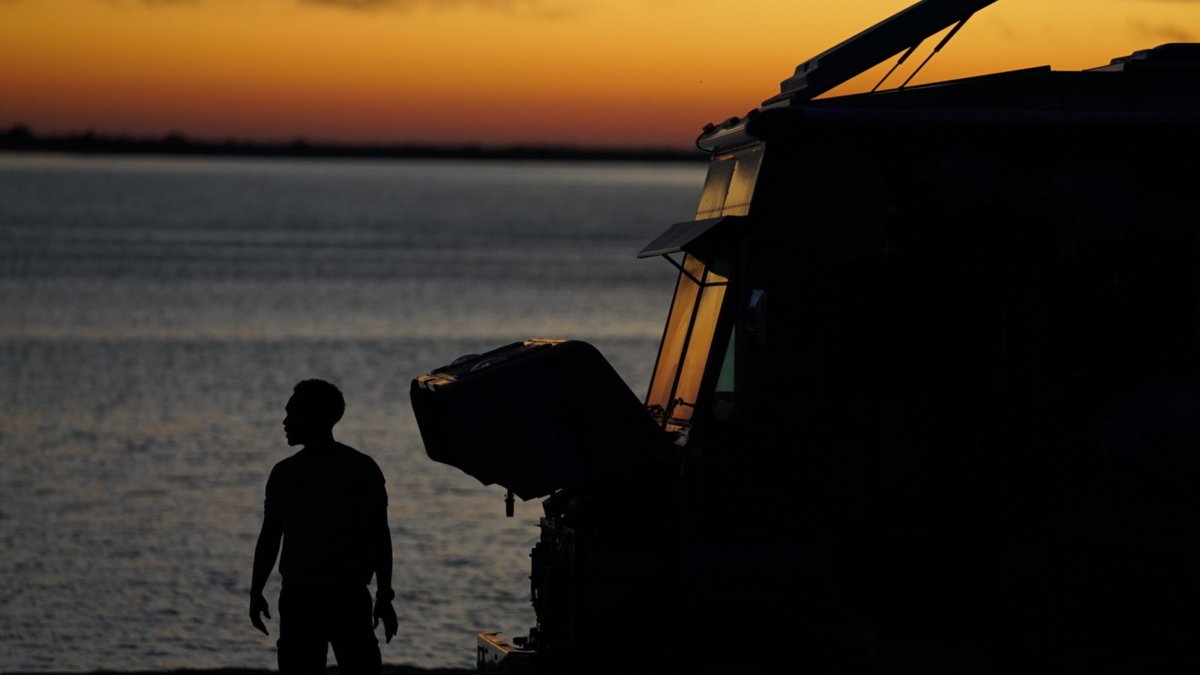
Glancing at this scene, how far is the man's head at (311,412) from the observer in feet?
25.2

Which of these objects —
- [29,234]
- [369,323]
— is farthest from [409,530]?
[29,234]

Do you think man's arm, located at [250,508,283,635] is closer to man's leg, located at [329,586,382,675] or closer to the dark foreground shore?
man's leg, located at [329,586,382,675]

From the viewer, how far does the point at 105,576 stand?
17594 mm

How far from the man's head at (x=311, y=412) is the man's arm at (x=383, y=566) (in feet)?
1.25

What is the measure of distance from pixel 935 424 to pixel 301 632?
8.76ft

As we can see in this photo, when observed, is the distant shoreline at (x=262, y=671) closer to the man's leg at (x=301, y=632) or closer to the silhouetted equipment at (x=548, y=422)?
the man's leg at (x=301, y=632)

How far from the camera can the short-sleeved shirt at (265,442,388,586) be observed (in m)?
7.66

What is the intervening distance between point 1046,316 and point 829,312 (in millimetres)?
894

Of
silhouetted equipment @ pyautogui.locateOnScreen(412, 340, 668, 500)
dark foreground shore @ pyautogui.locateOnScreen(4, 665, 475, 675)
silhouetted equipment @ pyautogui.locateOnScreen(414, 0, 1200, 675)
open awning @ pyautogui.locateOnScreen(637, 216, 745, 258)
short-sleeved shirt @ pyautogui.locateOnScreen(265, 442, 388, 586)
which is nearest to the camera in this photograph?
short-sleeved shirt @ pyautogui.locateOnScreen(265, 442, 388, 586)

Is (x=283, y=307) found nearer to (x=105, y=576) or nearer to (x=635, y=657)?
(x=105, y=576)

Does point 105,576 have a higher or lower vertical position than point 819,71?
lower

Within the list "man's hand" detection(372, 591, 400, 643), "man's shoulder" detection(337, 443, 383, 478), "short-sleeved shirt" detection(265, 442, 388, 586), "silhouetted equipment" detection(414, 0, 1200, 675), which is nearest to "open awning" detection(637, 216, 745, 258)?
"silhouetted equipment" detection(414, 0, 1200, 675)

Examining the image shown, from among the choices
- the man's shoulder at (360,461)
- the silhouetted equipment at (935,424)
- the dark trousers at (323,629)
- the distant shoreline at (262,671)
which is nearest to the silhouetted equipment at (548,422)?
the silhouetted equipment at (935,424)

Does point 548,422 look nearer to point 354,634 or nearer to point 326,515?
point 326,515
